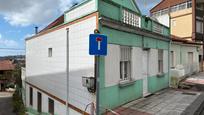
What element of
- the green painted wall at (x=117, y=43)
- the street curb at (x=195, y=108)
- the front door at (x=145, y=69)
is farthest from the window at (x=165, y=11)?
the street curb at (x=195, y=108)

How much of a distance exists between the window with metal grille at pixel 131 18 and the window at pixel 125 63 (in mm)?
1219

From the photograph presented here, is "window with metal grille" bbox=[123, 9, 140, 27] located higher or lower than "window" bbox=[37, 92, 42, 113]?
higher

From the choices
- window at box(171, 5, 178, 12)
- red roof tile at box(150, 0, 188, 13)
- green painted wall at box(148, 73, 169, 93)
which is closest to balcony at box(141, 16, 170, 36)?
green painted wall at box(148, 73, 169, 93)

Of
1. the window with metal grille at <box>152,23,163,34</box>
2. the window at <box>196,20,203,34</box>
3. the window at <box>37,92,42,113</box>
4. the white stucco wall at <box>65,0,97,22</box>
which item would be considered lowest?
the window at <box>37,92,42,113</box>

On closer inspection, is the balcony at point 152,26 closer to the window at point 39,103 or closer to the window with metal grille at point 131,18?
the window with metal grille at point 131,18

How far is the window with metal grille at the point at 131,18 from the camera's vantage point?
853cm

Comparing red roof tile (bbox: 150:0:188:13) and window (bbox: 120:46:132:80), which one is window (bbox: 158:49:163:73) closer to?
window (bbox: 120:46:132:80)

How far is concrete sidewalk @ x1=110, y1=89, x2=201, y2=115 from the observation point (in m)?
7.57

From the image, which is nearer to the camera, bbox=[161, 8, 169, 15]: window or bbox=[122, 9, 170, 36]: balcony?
bbox=[122, 9, 170, 36]: balcony

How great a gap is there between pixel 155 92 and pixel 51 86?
6.17m

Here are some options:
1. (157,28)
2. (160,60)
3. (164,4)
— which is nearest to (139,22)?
(157,28)

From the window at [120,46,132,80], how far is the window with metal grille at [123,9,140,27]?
1219mm

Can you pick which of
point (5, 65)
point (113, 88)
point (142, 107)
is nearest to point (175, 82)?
point (142, 107)

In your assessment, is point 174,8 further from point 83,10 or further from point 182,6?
point 83,10
